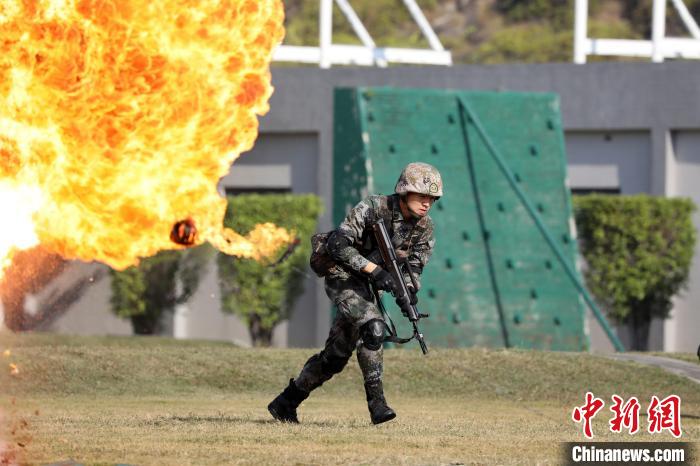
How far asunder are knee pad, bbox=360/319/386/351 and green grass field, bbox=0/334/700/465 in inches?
29.4

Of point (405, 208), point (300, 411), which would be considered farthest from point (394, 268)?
point (300, 411)

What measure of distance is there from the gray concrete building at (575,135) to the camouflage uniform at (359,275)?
1699cm

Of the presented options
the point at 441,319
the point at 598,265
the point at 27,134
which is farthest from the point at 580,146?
the point at 27,134

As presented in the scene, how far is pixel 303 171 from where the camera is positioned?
32500 mm


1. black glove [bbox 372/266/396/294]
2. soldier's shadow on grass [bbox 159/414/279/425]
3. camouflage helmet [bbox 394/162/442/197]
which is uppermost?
camouflage helmet [bbox 394/162/442/197]

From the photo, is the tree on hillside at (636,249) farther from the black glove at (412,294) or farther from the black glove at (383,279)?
the black glove at (383,279)

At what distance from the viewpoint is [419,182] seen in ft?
45.6

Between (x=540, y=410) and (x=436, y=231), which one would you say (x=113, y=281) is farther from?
(x=540, y=410)

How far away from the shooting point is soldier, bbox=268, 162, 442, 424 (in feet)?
45.4

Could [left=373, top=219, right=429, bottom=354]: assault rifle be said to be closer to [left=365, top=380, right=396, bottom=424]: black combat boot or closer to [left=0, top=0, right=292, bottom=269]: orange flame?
[left=365, top=380, right=396, bottom=424]: black combat boot

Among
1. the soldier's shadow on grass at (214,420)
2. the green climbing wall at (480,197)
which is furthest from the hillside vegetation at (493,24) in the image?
the soldier's shadow on grass at (214,420)

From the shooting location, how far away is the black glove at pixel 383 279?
13672 mm

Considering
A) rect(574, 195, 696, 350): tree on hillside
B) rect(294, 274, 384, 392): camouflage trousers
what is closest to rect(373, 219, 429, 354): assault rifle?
rect(294, 274, 384, 392): camouflage trousers

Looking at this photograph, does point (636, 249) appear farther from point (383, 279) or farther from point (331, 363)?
point (383, 279)
